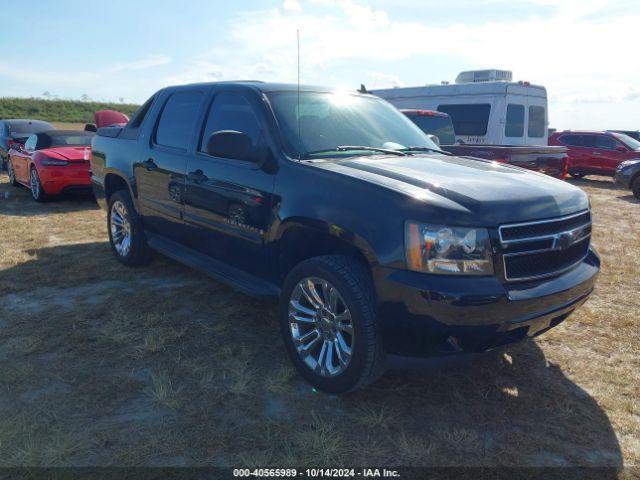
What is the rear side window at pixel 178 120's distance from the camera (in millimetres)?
4504

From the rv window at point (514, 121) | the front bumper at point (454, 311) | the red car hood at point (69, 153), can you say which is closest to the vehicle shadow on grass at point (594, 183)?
the rv window at point (514, 121)

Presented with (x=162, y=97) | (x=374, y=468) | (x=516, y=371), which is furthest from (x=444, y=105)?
(x=374, y=468)

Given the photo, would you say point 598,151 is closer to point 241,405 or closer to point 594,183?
point 594,183

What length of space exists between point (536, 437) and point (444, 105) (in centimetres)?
1150

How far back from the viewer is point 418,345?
8.89 ft

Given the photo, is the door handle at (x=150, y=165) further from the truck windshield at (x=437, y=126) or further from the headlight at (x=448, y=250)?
the truck windshield at (x=437, y=126)

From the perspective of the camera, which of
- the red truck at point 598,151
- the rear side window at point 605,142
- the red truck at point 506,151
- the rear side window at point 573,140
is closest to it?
the red truck at point 506,151

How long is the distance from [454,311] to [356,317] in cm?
54

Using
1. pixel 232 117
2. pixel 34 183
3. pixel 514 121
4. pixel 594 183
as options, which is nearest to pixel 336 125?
pixel 232 117

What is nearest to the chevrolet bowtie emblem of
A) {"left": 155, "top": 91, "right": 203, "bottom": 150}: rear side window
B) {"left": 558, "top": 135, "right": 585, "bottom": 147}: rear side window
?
{"left": 155, "top": 91, "right": 203, "bottom": 150}: rear side window

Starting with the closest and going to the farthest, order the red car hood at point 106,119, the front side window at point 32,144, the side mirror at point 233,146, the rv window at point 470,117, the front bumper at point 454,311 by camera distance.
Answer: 1. the front bumper at point 454,311
2. the side mirror at point 233,146
3. the front side window at point 32,144
4. the rv window at point 470,117
5. the red car hood at point 106,119

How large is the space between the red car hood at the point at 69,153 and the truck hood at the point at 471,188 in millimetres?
7347

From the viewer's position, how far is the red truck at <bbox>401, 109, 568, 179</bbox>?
8234 millimetres

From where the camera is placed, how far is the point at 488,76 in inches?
533
